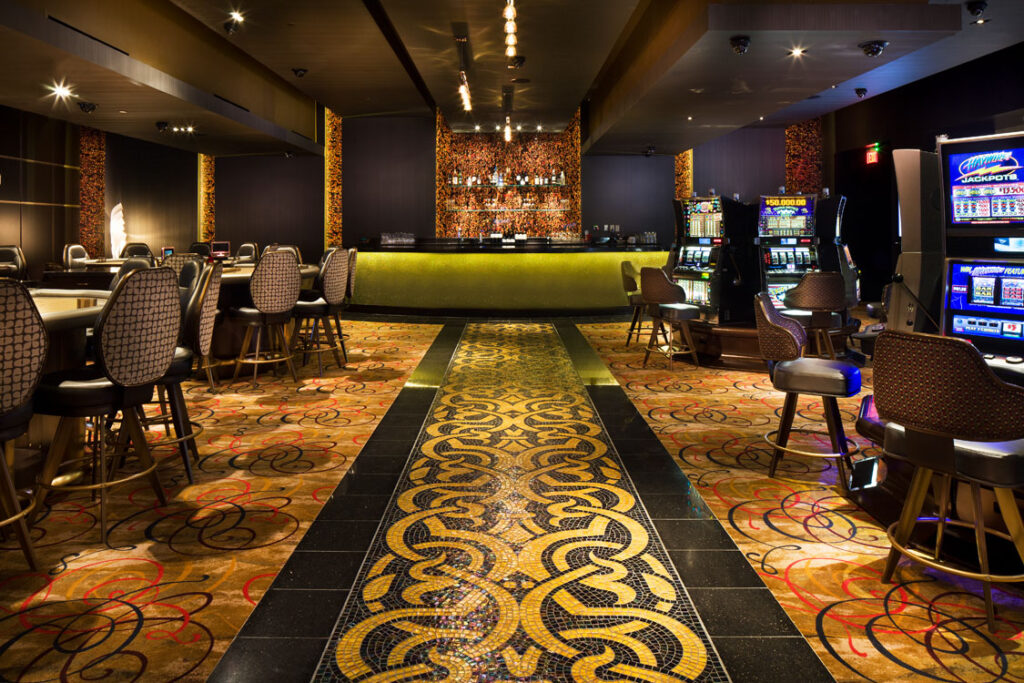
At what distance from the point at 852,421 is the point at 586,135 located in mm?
9287

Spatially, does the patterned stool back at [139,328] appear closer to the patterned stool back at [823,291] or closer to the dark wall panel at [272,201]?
the patterned stool back at [823,291]

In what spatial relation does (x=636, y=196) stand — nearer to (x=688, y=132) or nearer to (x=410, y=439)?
(x=688, y=132)

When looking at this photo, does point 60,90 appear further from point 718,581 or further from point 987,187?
point 987,187

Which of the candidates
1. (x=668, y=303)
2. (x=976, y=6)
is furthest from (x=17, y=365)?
(x=976, y=6)

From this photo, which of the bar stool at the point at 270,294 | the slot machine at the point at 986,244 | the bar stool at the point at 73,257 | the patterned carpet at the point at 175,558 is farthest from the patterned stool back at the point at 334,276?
the slot machine at the point at 986,244

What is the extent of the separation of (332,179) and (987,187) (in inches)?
450

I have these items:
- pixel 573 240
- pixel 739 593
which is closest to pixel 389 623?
pixel 739 593

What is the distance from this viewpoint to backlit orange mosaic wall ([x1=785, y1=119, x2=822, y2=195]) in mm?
13609

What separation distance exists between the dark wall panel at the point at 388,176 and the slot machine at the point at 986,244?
33.6ft

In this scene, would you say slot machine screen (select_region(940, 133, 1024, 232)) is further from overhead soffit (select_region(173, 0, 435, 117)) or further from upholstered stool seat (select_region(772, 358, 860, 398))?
overhead soffit (select_region(173, 0, 435, 117))

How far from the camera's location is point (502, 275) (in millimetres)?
10578

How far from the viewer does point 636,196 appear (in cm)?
1330

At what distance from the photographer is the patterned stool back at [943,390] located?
2004 mm

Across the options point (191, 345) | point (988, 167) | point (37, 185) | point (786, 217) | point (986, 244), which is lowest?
point (191, 345)
